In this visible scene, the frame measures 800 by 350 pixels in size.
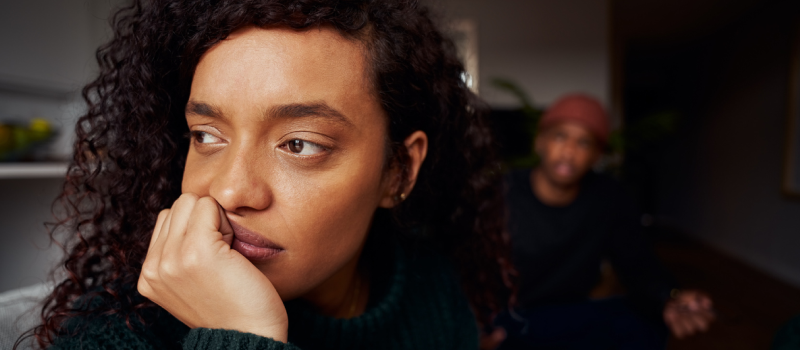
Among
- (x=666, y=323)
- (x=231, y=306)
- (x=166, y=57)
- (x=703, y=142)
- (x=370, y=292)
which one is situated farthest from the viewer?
(x=703, y=142)

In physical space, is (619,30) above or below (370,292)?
above

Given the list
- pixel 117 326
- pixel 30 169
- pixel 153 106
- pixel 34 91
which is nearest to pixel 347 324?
pixel 117 326

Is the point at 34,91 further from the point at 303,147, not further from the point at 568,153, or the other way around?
the point at 568,153

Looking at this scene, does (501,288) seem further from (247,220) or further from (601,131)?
(601,131)

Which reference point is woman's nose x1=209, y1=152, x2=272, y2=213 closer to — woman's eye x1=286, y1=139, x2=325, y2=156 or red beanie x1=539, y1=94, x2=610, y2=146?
woman's eye x1=286, y1=139, x2=325, y2=156

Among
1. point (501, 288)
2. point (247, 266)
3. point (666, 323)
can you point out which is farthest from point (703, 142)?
point (247, 266)

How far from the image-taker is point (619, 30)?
602 centimetres

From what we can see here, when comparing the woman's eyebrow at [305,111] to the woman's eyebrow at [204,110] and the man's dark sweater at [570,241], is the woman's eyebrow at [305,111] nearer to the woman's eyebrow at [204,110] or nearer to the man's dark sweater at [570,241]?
the woman's eyebrow at [204,110]

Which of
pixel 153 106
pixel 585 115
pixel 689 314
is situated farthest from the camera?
pixel 585 115

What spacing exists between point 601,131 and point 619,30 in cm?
438

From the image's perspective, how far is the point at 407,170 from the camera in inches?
37.1

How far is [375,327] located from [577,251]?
5.35 ft

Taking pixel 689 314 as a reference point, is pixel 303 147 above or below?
above

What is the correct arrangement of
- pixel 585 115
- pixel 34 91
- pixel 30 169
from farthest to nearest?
1. pixel 34 91
2. pixel 585 115
3. pixel 30 169
